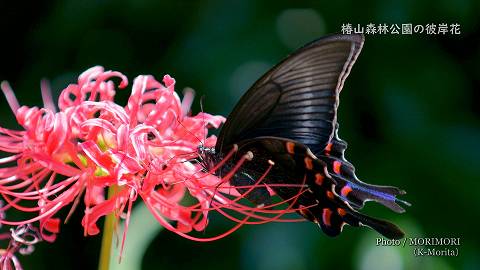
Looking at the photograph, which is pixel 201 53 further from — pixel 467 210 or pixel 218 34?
pixel 467 210

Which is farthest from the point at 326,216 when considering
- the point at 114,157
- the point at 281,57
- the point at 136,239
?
the point at 281,57

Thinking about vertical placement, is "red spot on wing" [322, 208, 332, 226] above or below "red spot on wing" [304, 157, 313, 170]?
below

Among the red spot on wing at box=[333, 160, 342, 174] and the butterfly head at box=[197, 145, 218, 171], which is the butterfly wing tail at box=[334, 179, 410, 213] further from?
the butterfly head at box=[197, 145, 218, 171]

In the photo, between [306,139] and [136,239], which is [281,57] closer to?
[136,239]

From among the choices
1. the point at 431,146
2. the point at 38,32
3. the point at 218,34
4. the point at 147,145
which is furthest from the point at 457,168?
the point at 38,32

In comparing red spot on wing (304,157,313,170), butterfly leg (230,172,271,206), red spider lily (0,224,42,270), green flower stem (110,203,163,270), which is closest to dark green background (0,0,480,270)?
green flower stem (110,203,163,270)

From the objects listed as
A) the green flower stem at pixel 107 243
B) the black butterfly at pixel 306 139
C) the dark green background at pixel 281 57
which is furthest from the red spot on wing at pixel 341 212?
the dark green background at pixel 281 57

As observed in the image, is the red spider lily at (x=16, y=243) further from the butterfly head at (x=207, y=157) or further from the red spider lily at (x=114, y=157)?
the butterfly head at (x=207, y=157)
